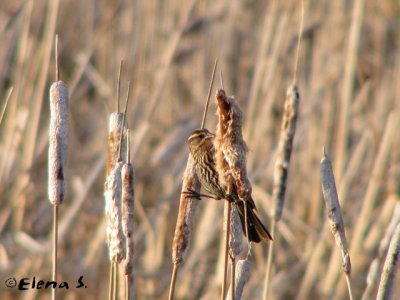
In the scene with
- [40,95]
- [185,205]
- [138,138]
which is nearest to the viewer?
[185,205]

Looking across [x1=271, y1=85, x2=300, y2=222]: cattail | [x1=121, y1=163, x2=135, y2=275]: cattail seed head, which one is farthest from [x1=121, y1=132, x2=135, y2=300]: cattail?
[x1=271, y1=85, x2=300, y2=222]: cattail

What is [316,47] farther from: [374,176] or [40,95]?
[40,95]

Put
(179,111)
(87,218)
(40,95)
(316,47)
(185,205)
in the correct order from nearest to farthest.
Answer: (185,205) → (40,95) → (87,218) → (316,47) → (179,111)

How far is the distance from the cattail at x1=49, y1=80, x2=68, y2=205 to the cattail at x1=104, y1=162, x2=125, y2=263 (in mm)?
67

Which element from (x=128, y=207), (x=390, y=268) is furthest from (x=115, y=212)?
(x=390, y=268)

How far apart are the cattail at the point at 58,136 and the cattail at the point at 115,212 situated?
0.07 m

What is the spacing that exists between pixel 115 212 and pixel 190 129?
1.66 metres

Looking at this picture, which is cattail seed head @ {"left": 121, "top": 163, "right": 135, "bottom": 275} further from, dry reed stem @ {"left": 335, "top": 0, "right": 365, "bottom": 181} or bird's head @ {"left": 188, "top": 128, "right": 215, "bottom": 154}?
dry reed stem @ {"left": 335, "top": 0, "right": 365, "bottom": 181}

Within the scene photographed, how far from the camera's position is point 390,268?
1.13 metres

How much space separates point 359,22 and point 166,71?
0.66m

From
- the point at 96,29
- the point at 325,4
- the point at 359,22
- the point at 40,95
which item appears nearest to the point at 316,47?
the point at 325,4

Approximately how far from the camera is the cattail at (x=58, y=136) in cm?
107

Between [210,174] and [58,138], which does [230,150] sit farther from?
[58,138]

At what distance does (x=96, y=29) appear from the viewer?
327 cm
